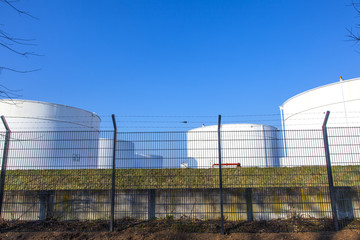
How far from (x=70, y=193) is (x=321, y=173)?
22.2 ft

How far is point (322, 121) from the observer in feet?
73.1

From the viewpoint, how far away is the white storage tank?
7.30 m

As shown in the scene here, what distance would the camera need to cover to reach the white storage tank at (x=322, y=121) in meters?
7.30

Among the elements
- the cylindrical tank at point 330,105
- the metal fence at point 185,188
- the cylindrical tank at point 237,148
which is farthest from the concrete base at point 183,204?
the cylindrical tank at point 330,105

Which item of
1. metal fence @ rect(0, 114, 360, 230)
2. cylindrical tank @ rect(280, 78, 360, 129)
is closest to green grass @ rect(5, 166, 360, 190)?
metal fence @ rect(0, 114, 360, 230)

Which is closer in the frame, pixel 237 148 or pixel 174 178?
pixel 237 148

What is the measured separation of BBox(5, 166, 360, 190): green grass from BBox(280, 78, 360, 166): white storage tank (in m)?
0.44

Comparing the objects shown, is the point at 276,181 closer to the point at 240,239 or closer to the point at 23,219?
the point at 240,239

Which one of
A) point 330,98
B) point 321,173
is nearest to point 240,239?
point 321,173

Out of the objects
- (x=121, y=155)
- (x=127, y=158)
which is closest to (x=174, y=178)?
(x=127, y=158)

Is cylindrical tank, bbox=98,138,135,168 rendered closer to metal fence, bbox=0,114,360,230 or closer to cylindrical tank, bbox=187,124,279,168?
metal fence, bbox=0,114,360,230

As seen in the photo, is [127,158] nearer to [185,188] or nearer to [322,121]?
[185,188]

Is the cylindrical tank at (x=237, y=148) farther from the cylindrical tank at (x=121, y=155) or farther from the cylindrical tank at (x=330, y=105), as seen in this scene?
the cylindrical tank at (x=330, y=105)

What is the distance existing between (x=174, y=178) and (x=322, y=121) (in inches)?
669
